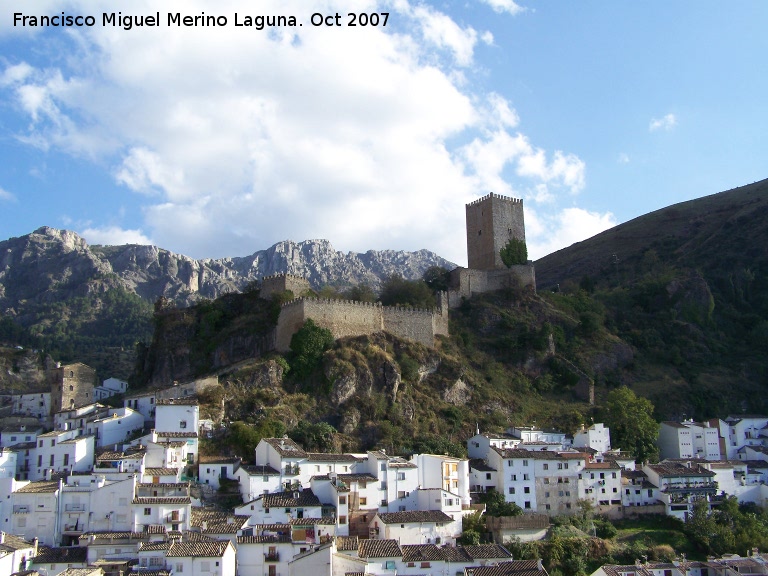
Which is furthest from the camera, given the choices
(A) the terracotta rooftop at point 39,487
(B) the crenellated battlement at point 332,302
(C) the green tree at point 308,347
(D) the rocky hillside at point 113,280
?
(D) the rocky hillside at point 113,280

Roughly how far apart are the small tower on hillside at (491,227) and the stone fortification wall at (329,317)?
1626 centimetres

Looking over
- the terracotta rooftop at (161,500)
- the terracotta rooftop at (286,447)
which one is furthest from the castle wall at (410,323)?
the terracotta rooftop at (161,500)

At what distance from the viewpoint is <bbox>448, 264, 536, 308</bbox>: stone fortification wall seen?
6812 centimetres

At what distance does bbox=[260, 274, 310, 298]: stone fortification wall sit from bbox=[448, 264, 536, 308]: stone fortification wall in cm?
1220

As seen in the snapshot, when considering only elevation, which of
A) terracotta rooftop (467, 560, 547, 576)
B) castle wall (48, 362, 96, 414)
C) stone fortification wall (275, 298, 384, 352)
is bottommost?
terracotta rooftop (467, 560, 547, 576)

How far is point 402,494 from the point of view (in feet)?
150

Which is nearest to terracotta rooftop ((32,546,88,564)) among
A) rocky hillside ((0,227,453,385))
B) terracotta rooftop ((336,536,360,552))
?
terracotta rooftop ((336,536,360,552))

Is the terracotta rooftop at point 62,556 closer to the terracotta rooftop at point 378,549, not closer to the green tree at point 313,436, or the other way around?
the terracotta rooftop at point 378,549

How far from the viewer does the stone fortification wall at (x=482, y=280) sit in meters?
68.1

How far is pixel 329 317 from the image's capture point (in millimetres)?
57000

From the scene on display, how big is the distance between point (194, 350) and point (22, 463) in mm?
15480

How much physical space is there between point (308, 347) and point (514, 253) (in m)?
24.7

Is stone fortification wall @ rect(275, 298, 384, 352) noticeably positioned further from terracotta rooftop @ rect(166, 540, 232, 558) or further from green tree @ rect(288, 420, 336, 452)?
terracotta rooftop @ rect(166, 540, 232, 558)

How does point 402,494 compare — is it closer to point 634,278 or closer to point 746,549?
point 746,549
